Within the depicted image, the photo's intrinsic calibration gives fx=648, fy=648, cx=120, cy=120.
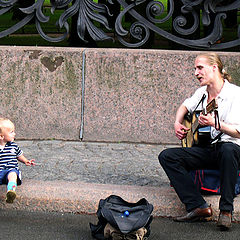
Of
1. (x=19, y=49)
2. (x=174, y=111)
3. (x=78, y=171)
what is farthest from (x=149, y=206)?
(x=19, y=49)

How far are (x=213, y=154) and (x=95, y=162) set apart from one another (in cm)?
154

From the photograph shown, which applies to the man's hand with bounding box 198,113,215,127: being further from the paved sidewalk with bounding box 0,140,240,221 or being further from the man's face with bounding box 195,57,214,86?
the paved sidewalk with bounding box 0,140,240,221

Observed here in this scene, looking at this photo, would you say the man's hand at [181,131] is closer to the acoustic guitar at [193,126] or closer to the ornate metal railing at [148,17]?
the acoustic guitar at [193,126]

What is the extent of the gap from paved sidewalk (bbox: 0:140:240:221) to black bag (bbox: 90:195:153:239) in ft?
1.53

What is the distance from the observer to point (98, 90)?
6598 millimetres

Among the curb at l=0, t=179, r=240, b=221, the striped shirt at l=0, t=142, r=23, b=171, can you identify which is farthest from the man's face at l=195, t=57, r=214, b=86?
the striped shirt at l=0, t=142, r=23, b=171

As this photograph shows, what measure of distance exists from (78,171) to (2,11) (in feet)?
6.96

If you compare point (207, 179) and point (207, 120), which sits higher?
point (207, 120)

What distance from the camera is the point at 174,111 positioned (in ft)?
21.6

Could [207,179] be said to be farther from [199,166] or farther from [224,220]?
[224,220]

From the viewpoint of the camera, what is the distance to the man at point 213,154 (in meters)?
4.44

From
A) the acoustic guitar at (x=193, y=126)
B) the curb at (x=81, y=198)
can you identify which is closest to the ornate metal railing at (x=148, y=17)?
the acoustic guitar at (x=193, y=126)

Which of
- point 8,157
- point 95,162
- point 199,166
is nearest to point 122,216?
point 199,166

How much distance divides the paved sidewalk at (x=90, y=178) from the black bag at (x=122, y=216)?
47 centimetres
